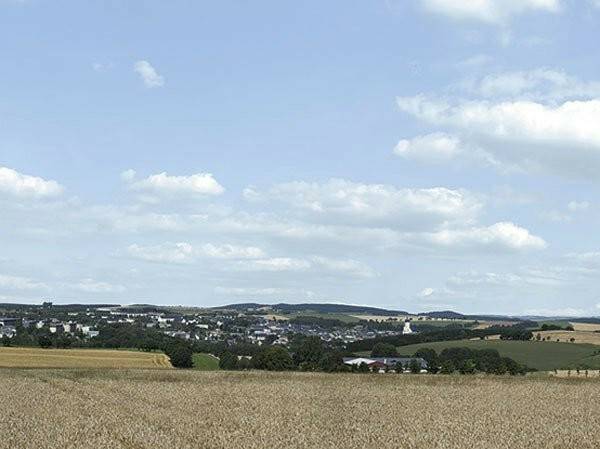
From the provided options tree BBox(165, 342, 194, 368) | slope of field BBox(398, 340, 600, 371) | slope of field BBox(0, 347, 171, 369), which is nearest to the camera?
slope of field BBox(0, 347, 171, 369)

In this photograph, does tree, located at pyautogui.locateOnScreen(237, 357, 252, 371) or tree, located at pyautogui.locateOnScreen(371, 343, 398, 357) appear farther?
tree, located at pyautogui.locateOnScreen(371, 343, 398, 357)

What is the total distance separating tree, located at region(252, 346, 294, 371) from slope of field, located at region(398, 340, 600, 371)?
3586cm

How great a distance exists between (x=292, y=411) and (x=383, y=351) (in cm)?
10254

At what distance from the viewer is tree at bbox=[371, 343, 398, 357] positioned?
130225 mm

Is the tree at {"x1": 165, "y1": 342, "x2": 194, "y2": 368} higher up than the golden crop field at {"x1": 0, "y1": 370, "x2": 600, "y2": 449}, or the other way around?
the golden crop field at {"x1": 0, "y1": 370, "x2": 600, "y2": 449}

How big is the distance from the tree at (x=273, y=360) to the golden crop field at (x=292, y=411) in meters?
33.3

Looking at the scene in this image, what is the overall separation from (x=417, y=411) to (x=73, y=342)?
335 ft

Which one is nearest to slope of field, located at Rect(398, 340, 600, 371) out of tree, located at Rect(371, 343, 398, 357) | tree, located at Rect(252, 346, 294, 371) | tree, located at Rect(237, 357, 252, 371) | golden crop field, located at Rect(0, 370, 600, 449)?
tree, located at Rect(371, 343, 398, 357)

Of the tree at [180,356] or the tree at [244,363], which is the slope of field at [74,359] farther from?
the tree at [244,363]

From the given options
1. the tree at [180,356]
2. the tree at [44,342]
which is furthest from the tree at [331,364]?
the tree at [44,342]

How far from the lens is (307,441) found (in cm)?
2394

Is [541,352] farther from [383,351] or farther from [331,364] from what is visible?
[331,364]

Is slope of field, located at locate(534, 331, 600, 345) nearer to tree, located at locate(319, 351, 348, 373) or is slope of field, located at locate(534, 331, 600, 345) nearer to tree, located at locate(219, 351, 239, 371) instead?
tree, located at locate(319, 351, 348, 373)

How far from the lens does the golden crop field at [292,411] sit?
24156mm
